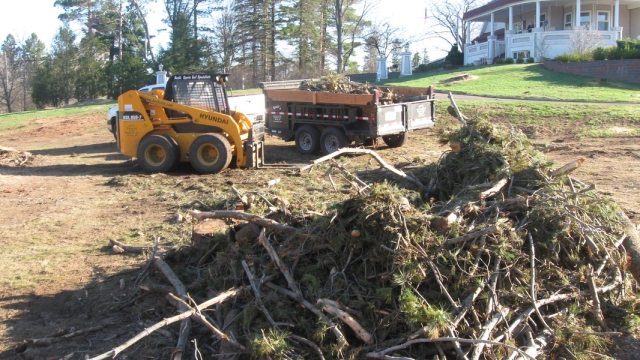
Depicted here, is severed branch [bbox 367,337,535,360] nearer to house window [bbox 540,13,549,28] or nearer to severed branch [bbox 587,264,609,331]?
severed branch [bbox 587,264,609,331]

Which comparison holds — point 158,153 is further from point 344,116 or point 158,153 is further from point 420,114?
point 420,114

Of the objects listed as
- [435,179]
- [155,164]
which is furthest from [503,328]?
[155,164]

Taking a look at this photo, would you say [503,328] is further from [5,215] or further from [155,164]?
[155,164]

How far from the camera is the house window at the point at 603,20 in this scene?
38209 mm

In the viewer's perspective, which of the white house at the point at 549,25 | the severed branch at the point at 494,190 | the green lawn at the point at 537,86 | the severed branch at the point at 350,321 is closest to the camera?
the severed branch at the point at 350,321

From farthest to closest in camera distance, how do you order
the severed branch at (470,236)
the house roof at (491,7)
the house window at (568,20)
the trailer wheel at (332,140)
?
the house window at (568,20) → the house roof at (491,7) → the trailer wheel at (332,140) → the severed branch at (470,236)

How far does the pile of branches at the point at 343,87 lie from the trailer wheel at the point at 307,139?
3.65ft

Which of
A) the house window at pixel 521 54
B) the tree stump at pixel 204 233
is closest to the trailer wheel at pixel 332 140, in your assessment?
the tree stump at pixel 204 233

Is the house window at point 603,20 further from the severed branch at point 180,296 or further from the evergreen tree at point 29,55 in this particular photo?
the evergreen tree at point 29,55

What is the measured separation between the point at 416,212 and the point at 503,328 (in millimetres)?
1147

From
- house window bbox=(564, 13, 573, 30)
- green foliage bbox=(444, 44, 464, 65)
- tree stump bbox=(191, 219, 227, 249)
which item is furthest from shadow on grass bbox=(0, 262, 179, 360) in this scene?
house window bbox=(564, 13, 573, 30)

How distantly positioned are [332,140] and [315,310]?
10284 millimetres

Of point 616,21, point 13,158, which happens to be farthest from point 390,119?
point 616,21

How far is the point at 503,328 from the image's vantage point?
4535 mm
